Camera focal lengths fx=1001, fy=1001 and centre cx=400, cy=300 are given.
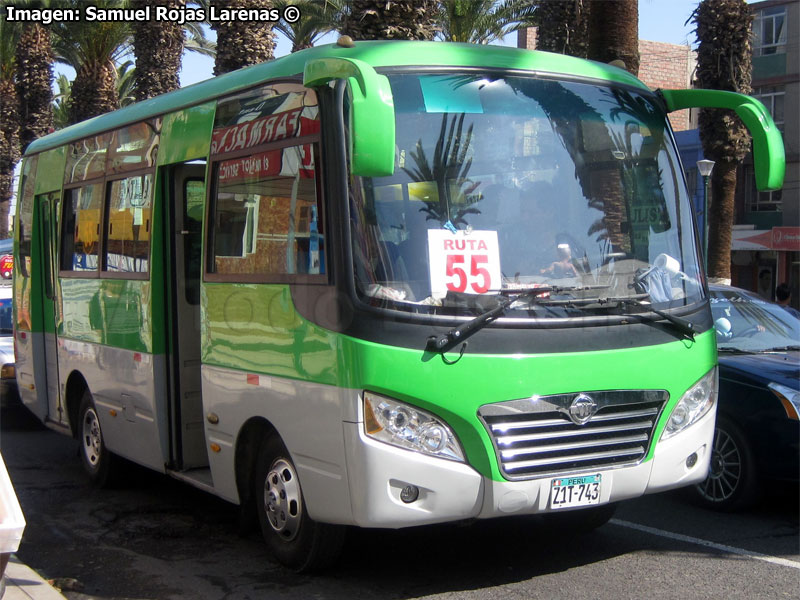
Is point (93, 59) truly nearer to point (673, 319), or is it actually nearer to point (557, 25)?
point (557, 25)

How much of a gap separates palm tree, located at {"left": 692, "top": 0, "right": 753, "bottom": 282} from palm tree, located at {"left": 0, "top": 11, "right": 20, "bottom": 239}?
20.5 m

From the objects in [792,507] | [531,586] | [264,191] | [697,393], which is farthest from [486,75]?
[792,507]

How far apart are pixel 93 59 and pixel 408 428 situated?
2540 cm

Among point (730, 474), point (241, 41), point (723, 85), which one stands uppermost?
point (241, 41)

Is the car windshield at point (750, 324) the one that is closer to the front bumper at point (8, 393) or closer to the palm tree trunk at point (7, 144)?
the front bumper at point (8, 393)

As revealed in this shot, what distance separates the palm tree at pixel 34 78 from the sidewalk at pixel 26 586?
2684 cm

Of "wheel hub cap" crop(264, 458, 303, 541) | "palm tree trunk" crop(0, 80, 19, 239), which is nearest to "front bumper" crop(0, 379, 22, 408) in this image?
"wheel hub cap" crop(264, 458, 303, 541)

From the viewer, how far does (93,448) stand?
8.59 meters

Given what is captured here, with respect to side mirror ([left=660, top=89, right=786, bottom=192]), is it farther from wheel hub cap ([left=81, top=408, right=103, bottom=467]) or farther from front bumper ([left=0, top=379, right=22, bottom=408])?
front bumper ([left=0, top=379, right=22, bottom=408])

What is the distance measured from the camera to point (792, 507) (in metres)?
7.46

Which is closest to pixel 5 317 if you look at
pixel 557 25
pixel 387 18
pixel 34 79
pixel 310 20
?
pixel 387 18

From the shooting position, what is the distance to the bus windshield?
5.11 meters

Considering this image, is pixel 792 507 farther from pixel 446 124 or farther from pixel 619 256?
pixel 446 124

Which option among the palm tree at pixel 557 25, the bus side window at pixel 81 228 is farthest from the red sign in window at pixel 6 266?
the palm tree at pixel 557 25
